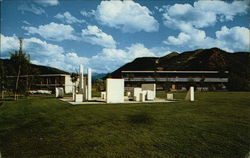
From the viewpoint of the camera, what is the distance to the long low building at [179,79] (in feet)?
195

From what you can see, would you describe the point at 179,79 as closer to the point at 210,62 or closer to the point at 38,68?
the point at 38,68

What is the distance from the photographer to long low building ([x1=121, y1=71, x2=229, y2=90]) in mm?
59344

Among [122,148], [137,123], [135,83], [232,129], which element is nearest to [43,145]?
[122,148]

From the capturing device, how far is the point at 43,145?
4.80 metres

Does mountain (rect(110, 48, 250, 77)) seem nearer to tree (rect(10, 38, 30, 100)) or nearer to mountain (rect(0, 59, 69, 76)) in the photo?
mountain (rect(0, 59, 69, 76))

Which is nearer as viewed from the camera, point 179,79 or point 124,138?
point 124,138

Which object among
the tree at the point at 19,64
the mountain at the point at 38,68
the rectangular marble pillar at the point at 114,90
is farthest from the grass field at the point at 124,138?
the mountain at the point at 38,68

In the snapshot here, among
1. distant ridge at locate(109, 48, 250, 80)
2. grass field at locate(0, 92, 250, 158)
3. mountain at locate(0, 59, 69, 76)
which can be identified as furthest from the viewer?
distant ridge at locate(109, 48, 250, 80)

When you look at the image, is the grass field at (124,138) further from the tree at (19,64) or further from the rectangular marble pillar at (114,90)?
the tree at (19,64)

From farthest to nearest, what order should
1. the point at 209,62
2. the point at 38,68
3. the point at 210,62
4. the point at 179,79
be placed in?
the point at 209,62, the point at 210,62, the point at 179,79, the point at 38,68

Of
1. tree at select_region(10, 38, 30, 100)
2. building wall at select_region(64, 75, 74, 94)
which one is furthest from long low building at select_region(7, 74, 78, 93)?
tree at select_region(10, 38, 30, 100)

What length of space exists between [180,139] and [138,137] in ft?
4.25

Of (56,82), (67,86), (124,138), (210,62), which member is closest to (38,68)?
(67,86)

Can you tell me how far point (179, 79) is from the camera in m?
60.6
